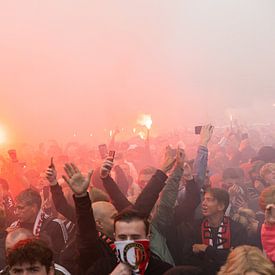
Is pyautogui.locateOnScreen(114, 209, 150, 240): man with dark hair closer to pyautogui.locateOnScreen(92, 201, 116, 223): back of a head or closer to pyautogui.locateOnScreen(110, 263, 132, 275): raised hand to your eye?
pyautogui.locateOnScreen(110, 263, 132, 275): raised hand

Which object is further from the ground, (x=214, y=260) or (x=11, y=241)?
(x=11, y=241)

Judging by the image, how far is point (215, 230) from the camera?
2.80m

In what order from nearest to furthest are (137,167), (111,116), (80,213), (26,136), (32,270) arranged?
(32,270) → (80,213) → (137,167) → (26,136) → (111,116)

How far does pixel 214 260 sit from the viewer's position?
8.38 feet

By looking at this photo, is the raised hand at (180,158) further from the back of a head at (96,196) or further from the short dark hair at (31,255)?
the short dark hair at (31,255)

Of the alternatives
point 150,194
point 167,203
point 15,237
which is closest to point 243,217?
point 167,203

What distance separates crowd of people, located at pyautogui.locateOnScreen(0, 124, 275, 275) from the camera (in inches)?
70.7

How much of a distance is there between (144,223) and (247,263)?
49 cm

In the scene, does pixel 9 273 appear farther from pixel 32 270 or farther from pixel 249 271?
pixel 249 271

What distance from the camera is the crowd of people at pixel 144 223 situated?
1.79 m

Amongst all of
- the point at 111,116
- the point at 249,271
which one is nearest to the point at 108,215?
the point at 249,271

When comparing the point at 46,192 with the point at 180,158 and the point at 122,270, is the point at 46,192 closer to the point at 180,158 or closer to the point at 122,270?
the point at 180,158

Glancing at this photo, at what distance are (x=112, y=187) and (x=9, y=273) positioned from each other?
3.72 ft

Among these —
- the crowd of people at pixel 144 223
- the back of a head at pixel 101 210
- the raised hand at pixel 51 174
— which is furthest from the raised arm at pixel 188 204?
the raised hand at pixel 51 174
